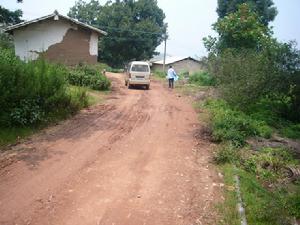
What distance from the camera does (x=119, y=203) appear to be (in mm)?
6371

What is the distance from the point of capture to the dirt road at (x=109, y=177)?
6.00m

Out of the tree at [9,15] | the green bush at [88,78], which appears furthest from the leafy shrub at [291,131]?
the tree at [9,15]

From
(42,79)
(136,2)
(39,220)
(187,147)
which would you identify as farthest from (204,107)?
(136,2)

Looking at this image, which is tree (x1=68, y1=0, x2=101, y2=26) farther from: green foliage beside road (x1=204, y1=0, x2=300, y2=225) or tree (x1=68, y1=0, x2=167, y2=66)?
green foliage beside road (x1=204, y1=0, x2=300, y2=225)

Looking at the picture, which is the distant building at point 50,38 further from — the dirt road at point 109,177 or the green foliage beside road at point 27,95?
the dirt road at point 109,177

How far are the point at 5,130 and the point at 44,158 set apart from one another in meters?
2.13

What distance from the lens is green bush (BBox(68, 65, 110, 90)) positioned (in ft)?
65.4

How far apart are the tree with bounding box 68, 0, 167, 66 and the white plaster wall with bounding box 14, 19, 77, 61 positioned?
26.0 meters

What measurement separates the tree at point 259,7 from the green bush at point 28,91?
32015 mm

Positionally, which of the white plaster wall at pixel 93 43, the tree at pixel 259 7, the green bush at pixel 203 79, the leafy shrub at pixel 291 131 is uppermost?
the tree at pixel 259 7

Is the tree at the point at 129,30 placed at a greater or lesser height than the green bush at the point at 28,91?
greater

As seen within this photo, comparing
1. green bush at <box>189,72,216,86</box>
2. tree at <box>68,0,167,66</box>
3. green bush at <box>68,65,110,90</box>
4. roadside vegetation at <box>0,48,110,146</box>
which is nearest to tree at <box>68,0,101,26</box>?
tree at <box>68,0,167,66</box>

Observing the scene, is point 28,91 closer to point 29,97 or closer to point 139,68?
point 29,97

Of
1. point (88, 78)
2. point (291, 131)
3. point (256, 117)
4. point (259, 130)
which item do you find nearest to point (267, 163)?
point (259, 130)
